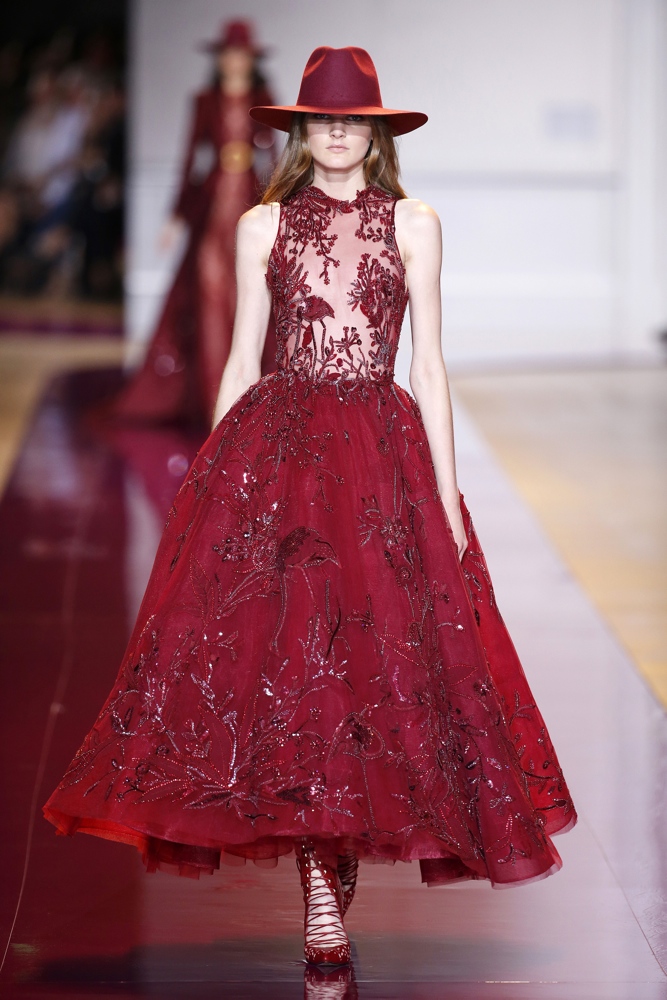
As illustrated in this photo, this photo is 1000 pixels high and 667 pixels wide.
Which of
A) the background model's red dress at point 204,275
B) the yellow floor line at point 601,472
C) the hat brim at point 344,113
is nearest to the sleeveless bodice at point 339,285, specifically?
the hat brim at point 344,113

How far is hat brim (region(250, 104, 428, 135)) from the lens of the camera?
243 cm

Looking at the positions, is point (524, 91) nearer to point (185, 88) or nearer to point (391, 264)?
point (185, 88)

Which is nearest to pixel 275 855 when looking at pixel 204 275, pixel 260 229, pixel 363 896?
pixel 363 896

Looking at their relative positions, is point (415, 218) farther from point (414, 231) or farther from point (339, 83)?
point (339, 83)

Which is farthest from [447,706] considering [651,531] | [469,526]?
[651,531]

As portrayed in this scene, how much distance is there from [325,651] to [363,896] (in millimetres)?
630

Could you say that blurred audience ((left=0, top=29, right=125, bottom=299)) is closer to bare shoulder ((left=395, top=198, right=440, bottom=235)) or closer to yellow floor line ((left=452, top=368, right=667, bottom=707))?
yellow floor line ((left=452, top=368, right=667, bottom=707))

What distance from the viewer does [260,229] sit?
2475 mm

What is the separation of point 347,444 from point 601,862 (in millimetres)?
963

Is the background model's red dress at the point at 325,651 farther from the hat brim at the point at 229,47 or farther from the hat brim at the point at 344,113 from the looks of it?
the hat brim at the point at 229,47

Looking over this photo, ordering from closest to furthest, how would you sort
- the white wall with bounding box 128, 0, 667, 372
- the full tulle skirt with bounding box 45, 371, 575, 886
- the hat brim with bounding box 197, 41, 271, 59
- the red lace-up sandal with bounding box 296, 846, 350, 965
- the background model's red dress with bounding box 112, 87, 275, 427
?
the full tulle skirt with bounding box 45, 371, 575, 886, the red lace-up sandal with bounding box 296, 846, 350, 965, the hat brim with bounding box 197, 41, 271, 59, the background model's red dress with bounding box 112, 87, 275, 427, the white wall with bounding box 128, 0, 667, 372

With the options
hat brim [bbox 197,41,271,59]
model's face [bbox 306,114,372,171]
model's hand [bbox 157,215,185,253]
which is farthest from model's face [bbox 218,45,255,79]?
model's face [bbox 306,114,372,171]

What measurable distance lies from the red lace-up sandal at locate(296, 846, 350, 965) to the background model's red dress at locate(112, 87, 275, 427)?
4590mm

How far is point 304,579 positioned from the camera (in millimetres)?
2303
